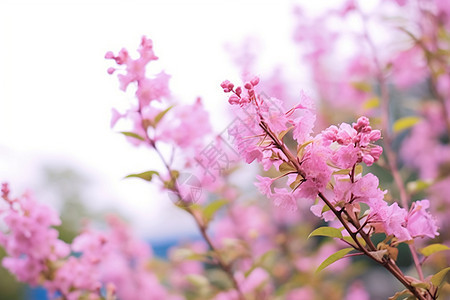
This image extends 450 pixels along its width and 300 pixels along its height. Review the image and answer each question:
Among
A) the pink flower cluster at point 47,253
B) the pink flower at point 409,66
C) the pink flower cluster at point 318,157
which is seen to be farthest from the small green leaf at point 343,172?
the pink flower at point 409,66

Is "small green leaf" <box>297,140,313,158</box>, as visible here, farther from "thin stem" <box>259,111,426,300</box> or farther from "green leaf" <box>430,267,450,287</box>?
"green leaf" <box>430,267,450,287</box>

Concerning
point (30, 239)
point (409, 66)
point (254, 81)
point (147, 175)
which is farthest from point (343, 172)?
point (409, 66)

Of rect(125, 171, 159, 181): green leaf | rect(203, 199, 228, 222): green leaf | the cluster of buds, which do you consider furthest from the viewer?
rect(203, 199, 228, 222): green leaf

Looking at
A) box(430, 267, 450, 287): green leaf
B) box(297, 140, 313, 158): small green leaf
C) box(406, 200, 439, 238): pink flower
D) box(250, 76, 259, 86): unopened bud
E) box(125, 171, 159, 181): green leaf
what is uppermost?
box(125, 171, 159, 181): green leaf

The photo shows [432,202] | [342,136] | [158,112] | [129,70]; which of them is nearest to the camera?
[342,136]

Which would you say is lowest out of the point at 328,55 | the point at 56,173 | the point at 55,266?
the point at 55,266

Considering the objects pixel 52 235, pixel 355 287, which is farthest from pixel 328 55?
pixel 52 235

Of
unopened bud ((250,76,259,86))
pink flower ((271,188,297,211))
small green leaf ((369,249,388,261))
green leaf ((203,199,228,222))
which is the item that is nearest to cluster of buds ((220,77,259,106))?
unopened bud ((250,76,259,86))

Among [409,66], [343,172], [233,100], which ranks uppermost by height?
[409,66]

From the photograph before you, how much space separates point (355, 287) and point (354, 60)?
→ 626 mm

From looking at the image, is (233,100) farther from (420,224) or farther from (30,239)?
(30,239)

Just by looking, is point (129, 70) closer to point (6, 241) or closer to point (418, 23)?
point (6, 241)

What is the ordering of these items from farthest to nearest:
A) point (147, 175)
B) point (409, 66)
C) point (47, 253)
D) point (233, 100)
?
1. point (409, 66)
2. point (47, 253)
3. point (147, 175)
4. point (233, 100)

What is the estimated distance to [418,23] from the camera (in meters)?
1.16
